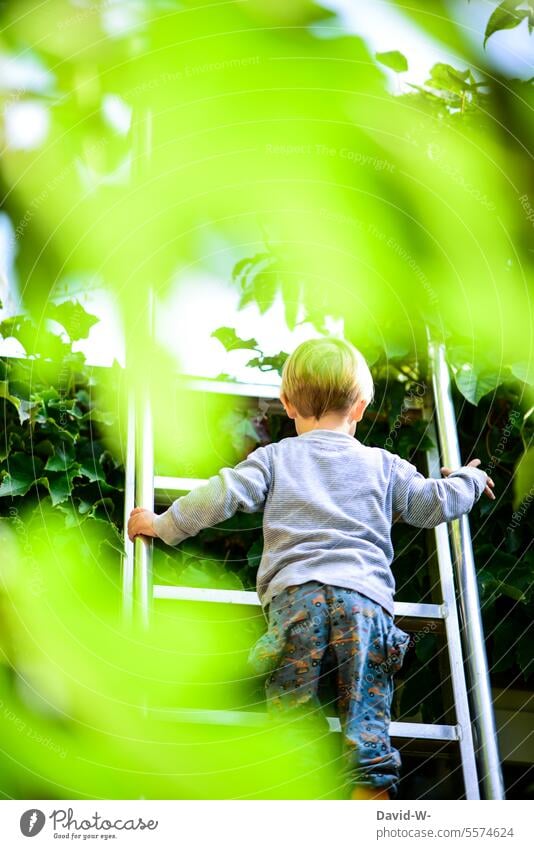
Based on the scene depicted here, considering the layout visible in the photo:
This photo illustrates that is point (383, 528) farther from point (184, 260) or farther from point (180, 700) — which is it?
point (184, 260)

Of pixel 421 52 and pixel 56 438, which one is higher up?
pixel 421 52

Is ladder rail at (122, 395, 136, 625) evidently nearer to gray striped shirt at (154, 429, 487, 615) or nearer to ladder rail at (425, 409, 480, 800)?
gray striped shirt at (154, 429, 487, 615)

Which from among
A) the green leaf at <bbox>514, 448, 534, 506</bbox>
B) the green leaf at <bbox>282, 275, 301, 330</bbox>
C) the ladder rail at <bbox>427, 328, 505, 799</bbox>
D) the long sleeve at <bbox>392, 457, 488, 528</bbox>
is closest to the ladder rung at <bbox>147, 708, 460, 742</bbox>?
the ladder rail at <bbox>427, 328, 505, 799</bbox>

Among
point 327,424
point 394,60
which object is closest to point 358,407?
point 327,424

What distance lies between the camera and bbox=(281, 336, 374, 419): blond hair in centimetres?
137

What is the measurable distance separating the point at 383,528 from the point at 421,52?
0.88m

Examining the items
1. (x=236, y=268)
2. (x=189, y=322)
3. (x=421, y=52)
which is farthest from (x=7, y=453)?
(x=421, y=52)

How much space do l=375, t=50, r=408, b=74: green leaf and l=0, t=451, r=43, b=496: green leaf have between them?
2.89 feet

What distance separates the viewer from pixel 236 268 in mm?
1790

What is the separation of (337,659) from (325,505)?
0.20 m

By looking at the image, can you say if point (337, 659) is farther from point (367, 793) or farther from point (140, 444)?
point (140, 444)
